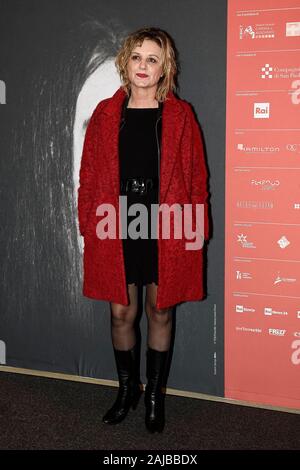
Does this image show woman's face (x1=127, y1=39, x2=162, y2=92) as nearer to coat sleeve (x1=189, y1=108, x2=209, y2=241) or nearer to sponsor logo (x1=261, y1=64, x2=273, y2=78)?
coat sleeve (x1=189, y1=108, x2=209, y2=241)

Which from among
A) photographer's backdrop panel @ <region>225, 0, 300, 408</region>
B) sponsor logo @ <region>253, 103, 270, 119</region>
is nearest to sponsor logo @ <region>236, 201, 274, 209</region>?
photographer's backdrop panel @ <region>225, 0, 300, 408</region>

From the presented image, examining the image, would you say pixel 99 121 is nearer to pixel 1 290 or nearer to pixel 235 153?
pixel 235 153

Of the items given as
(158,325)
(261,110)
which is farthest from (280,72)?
(158,325)

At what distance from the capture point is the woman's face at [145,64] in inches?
72.9

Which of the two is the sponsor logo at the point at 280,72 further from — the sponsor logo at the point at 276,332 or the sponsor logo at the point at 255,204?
the sponsor logo at the point at 276,332

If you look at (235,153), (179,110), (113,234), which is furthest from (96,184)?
(235,153)

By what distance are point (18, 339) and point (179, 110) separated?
1.48 meters

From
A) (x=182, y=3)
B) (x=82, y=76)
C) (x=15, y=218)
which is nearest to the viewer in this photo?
(x=182, y=3)

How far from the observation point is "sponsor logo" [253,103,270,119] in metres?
2.10

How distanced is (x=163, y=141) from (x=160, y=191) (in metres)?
0.18

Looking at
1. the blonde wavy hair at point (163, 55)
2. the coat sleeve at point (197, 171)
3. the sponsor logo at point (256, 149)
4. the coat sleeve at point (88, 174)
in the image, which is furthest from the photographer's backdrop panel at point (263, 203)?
the coat sleeve at point (88, 174)

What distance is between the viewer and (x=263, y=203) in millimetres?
2162

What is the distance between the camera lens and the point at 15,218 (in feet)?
8.25

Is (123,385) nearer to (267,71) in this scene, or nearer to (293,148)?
(293,148)
